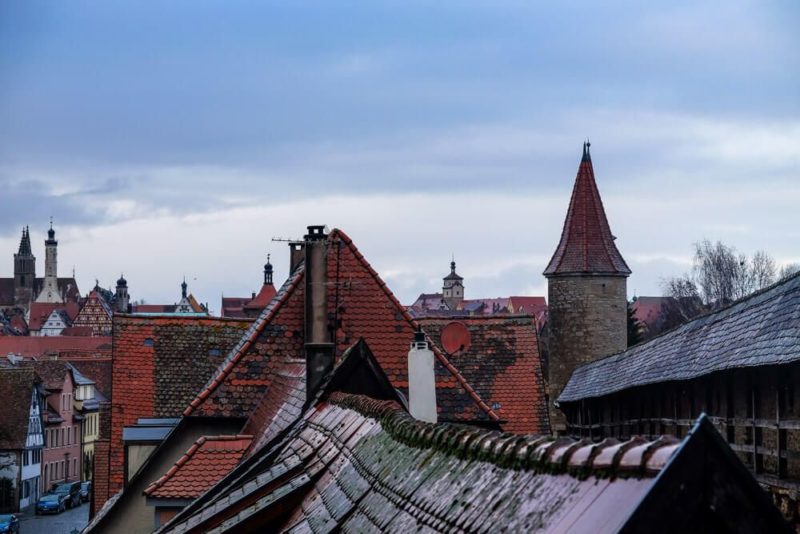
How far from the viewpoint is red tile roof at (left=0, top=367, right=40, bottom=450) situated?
69750 millimetres

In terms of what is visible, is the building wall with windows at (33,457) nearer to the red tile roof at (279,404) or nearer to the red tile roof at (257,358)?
the red tile roof at (257,358)

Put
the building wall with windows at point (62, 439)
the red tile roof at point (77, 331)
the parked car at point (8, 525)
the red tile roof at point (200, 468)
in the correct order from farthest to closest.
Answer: the red tile roof at point (77, 331) → the building wall with windows at point (62, 439) → the parked car at point (8, 525) → the red tile roof at point (200, 468)

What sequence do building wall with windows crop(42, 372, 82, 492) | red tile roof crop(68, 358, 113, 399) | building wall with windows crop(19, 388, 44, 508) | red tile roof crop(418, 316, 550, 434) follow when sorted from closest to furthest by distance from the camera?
1. red tile roof crop(418, 316, 550, 434)
2. building wall with windows crop(19, 388, 44, 508)
3. building wall with windows crop(42, 372, 82, 492)
4. red tile roof crop(68, 358, 113, 399)

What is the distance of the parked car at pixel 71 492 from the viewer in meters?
68.6

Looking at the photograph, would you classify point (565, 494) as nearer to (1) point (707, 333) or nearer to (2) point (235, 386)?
(2) point (235, 386)

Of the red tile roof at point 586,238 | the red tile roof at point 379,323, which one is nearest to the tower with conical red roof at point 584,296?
the red tile roof at point 586,238

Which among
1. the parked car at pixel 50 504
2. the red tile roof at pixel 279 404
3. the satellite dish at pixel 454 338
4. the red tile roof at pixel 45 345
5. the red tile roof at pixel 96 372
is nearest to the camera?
the red tile roof at pixel 279 404

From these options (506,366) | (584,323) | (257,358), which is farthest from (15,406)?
(257,358)

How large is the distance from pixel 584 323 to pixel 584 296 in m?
1.30

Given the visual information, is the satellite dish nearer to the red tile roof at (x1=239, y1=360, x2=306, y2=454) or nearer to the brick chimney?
the red tile roof at (x1=239, y1=360, x2=306, y2=454)

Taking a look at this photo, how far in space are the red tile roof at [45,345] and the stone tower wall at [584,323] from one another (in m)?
74.6

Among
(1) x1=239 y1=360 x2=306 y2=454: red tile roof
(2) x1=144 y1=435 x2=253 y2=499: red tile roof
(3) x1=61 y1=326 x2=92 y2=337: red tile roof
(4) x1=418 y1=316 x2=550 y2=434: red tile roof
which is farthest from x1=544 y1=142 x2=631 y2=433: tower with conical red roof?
(3) x1=61 y1=326 x2=92 y2=337: red tile roof

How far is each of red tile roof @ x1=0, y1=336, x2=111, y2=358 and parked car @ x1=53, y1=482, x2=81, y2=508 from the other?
6102 centimetres

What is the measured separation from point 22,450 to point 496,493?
69.0 meters
